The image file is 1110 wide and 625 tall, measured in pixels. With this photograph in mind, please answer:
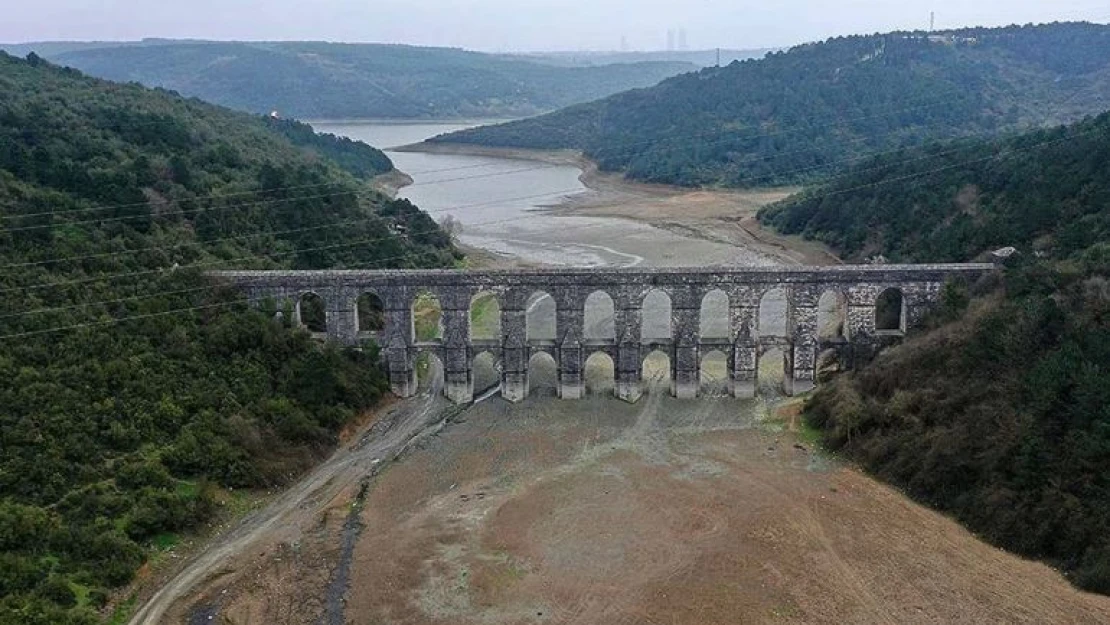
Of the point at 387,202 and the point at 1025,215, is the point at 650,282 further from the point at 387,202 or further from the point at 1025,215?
the point at 387,202

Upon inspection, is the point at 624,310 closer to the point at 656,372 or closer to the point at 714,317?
the point at 656,372

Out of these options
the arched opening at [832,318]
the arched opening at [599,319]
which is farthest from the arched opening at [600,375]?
the arched opening at [832,318]

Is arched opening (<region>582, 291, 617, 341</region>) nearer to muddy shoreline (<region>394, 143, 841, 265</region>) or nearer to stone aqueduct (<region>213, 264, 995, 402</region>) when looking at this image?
stone aqueduct (<region>213, 264, 995, 402</region>)

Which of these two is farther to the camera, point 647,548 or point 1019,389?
point 1019,389

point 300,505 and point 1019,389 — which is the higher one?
point 1019,389

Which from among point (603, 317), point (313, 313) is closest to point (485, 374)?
point (313, 313)

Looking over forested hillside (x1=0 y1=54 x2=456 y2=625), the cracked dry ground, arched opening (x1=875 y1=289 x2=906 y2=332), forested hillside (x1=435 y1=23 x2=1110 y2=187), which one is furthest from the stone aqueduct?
forested hillside (x1=435 y1=23 x2=1110 y2=187)

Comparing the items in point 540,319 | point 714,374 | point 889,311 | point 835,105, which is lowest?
point 714,374
